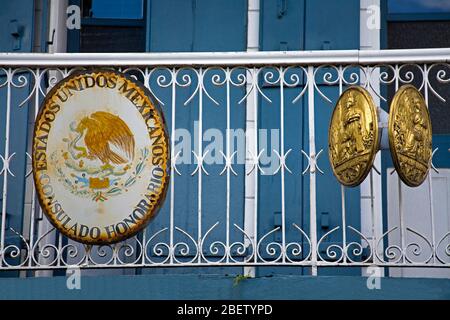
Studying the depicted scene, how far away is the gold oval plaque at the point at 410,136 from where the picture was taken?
20.7 feet

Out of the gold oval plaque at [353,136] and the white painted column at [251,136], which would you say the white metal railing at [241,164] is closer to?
the white painted column at [251,136]

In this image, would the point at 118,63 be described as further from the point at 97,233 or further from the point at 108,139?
the point at 97,233

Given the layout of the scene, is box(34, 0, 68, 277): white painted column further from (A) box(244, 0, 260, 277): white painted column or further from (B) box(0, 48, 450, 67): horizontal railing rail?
(A) box(244, 0, 260, 277): white painted column

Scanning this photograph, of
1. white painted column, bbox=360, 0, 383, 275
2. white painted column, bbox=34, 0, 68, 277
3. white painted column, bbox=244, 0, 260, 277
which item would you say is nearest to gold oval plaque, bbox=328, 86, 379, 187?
white painted column, bbox=244, 0, 260, 277

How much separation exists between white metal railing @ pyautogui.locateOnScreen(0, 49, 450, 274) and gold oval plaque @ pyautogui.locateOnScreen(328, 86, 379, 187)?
0.17 m

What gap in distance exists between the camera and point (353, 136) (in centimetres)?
641

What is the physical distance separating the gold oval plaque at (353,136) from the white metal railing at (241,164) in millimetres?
168

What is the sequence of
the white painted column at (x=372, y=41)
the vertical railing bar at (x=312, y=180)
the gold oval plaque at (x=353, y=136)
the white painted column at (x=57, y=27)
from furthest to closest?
the white painted column at (x=57, y=27), the white painted column at (x=372, y=41), the vertical railing bar at (x=312, y=180), the gold oval plaque at (x=353, y=136)

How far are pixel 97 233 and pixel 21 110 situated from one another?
1.37m

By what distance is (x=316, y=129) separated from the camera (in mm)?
7387

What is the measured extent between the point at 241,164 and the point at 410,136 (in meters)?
1.44

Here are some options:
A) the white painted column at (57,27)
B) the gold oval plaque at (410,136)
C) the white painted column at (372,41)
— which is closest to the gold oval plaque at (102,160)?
the white painted column at (57,27)

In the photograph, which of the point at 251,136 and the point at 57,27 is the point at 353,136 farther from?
the point at 57,27

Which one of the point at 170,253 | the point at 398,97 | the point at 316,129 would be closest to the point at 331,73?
the point at 316,129
